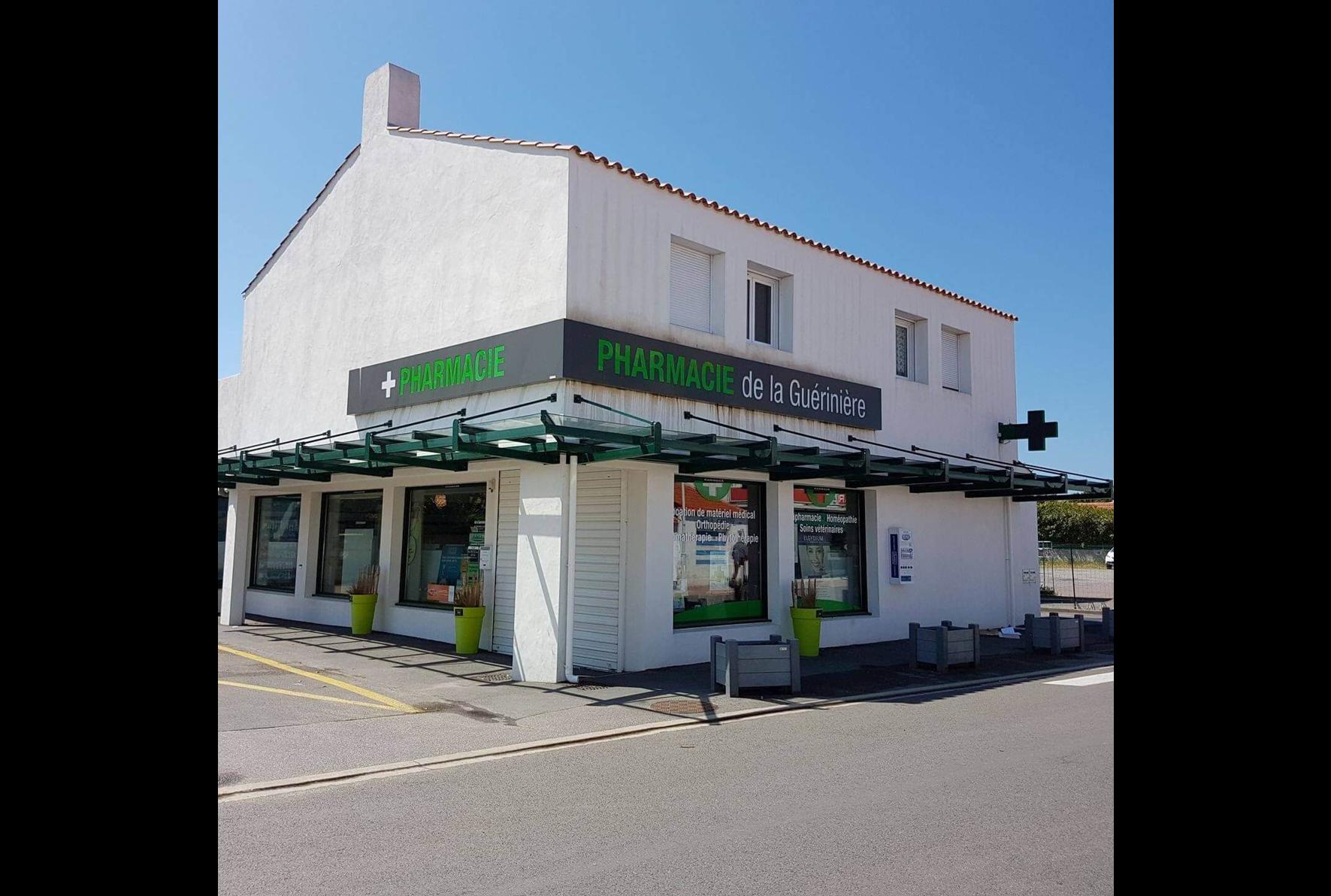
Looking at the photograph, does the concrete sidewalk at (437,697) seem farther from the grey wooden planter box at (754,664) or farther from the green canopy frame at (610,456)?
the green canopy frame at (610,456)

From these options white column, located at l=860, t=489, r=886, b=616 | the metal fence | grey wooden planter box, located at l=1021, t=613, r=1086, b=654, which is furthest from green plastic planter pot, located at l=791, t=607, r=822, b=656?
the metal fence

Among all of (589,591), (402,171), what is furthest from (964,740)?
(402,171)

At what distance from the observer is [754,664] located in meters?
11.5

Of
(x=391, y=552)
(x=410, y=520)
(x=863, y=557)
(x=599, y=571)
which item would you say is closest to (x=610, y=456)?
(x=599, y=571)

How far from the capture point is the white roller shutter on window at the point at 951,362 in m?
20.0

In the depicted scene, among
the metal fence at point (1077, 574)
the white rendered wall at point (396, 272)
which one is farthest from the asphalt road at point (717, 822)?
the metal fence at point (1077, 574)

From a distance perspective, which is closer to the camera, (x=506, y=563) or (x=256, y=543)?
(x=506, y=563)

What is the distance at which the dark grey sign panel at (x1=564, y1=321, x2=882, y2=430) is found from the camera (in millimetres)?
12617

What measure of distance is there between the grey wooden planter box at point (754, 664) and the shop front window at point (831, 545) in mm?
4199

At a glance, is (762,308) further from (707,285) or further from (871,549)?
(871,549)

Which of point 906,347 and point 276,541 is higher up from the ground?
point 906,347

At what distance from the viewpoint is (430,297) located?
1521 cm

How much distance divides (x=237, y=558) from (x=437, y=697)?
10.5 meters
